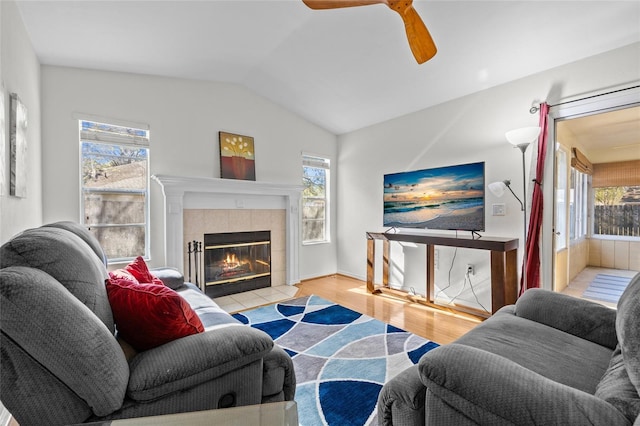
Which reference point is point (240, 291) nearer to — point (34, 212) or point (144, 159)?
point (144, 159)

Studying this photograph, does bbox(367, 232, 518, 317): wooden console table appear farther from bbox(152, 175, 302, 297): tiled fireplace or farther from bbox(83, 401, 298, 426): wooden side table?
bbox(83, 401, 298, 426): wooden side table

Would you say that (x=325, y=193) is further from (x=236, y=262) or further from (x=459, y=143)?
(x=459, y=143)

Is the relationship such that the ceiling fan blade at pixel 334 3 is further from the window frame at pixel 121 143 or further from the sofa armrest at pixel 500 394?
the window frame at pixel 121 143

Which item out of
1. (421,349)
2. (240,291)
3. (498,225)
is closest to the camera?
(421,349)

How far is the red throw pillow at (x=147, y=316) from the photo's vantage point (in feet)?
3.87

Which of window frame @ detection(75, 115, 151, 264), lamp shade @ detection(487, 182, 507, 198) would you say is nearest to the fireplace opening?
window frame @ detection(75, 115, 151, 264)

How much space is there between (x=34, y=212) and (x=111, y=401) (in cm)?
240

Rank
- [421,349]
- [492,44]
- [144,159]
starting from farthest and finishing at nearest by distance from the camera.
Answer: [144,159] → [492,44] → [421,349]

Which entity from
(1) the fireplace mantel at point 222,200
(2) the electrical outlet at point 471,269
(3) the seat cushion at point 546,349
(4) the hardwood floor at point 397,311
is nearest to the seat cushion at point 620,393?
(3) the seat cushion at point 546,349

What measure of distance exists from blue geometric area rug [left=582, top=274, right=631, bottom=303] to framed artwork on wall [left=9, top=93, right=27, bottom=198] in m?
5.19

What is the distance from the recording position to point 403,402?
1.13 metres

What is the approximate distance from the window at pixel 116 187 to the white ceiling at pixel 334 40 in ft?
2.30

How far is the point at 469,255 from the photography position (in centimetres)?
338

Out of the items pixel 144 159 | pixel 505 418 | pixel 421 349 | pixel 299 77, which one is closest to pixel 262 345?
pixel 505 418
